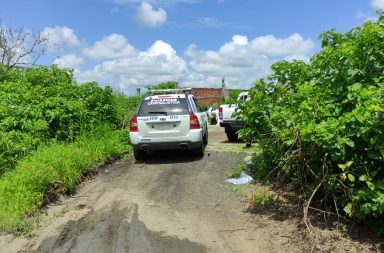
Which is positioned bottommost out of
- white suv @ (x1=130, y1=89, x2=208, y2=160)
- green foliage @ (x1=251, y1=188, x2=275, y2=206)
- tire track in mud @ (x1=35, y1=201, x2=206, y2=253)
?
tire track in mud @ (x1=35, y1=201, x2=206, y2=253)

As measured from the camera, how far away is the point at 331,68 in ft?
19.6

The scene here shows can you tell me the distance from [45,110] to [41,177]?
14.5 ft

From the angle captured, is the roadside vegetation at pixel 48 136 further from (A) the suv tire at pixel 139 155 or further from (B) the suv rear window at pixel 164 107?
(B) the suv rear window at pixel 164 107

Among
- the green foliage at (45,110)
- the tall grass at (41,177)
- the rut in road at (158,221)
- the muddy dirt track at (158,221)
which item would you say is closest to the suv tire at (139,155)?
the tall grass at (41,177)

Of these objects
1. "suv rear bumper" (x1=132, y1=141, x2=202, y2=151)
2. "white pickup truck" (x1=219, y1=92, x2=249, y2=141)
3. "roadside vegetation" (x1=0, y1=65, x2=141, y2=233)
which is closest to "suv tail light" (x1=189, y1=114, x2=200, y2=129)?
→ "suv rear bumper" (x1=132, y1=141, x2=202, y2=151)

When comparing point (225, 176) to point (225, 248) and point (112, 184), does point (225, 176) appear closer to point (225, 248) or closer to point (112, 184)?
point (112, 184)

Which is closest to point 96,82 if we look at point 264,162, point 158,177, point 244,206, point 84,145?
point 84,145

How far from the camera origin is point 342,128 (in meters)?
4.98

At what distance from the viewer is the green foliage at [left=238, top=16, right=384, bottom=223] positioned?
15.7 ft

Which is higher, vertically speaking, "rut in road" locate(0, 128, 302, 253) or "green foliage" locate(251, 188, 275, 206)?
"green foliage" locate(251, 188, 275, 206)

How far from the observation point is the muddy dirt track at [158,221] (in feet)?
17.2

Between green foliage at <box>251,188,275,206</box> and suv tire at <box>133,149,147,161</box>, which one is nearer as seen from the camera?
green foliage at <box>251,188,275,206</box>

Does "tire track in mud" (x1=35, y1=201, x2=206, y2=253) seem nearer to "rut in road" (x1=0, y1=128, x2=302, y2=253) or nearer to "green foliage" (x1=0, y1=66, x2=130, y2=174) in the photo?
"rut in road" (x1=0, y1=128, x2=302, y2=253)

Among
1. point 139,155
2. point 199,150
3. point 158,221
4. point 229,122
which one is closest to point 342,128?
point 158,221
